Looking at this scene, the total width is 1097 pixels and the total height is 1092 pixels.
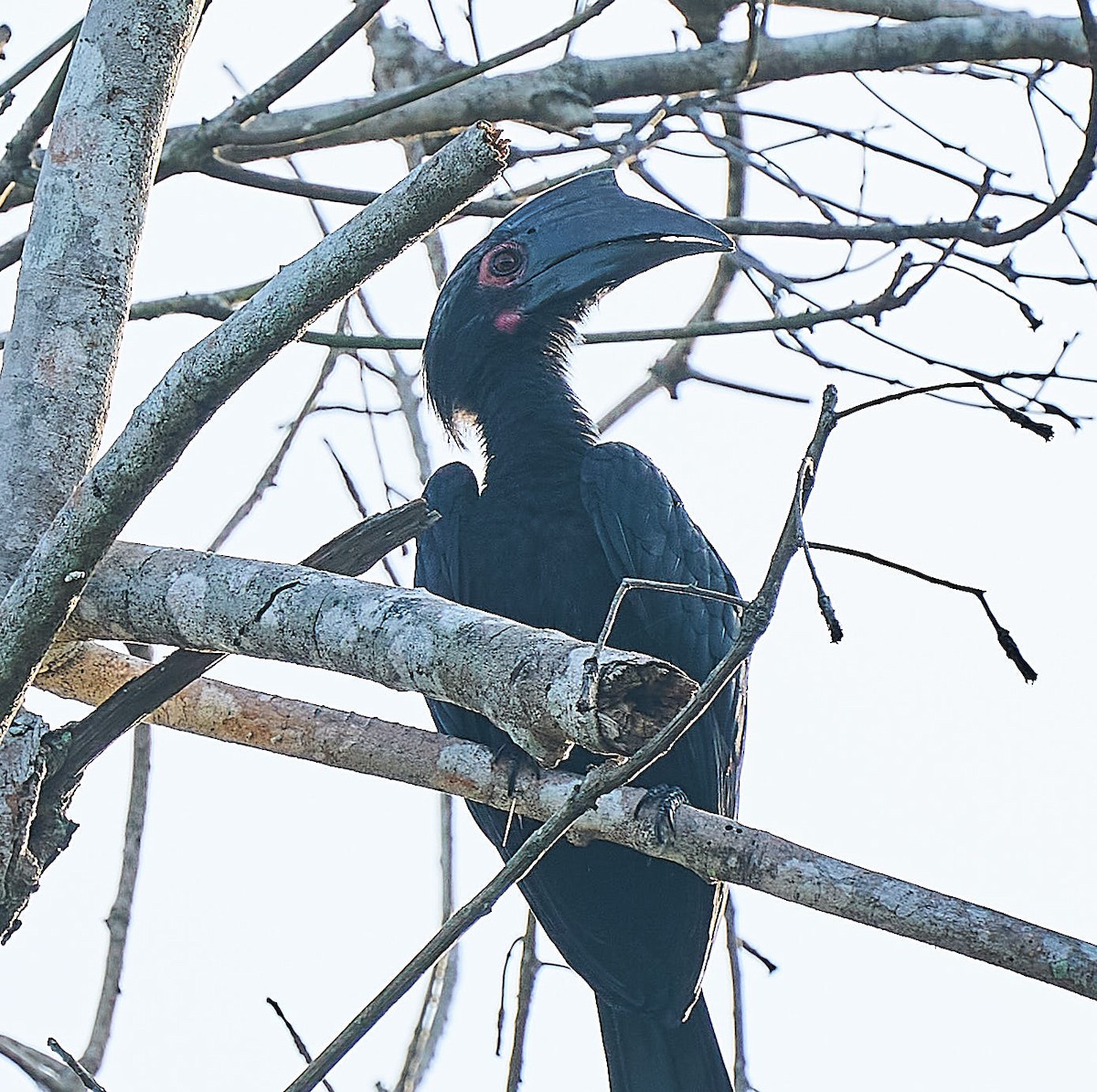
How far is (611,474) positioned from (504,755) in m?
1.04

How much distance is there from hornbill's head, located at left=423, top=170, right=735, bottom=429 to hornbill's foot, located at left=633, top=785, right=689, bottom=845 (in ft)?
5.70

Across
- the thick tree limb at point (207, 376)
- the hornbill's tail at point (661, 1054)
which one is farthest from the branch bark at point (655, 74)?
the hornbill's tail at point (661, 1054)

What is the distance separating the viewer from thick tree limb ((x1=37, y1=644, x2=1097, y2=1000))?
2.00 m

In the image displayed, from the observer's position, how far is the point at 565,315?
163 inches

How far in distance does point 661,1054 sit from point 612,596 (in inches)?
42.7

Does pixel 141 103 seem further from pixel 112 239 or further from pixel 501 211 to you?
pixel 501 211

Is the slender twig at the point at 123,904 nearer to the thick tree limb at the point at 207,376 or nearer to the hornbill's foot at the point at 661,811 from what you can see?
the hornbill's foot at the point at 661,811

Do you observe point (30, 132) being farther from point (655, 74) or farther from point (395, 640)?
point (395, 640)

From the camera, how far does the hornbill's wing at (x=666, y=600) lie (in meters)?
3.49

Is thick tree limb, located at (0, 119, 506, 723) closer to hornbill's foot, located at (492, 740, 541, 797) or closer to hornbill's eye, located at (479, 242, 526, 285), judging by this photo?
hornbill's foot, located at (492, 740, 541, 797)

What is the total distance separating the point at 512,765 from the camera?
2.76 metres

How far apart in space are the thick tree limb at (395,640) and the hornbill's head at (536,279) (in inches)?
73.6

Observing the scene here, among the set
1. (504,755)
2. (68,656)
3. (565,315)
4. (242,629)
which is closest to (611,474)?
(565,315)

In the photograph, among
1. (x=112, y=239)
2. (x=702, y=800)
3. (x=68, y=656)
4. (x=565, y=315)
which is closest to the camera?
(x=112, y=239)
